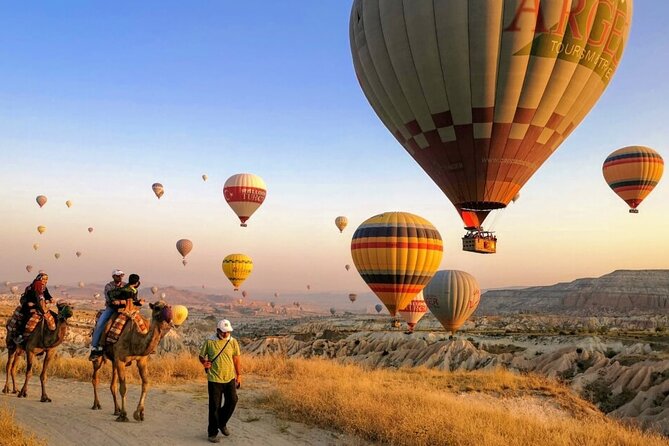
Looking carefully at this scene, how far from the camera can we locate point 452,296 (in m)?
52.6

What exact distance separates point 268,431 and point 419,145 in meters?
17.3

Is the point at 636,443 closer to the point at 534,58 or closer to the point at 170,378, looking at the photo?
the point at 170,378

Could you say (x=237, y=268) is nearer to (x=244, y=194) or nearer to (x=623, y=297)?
(x=244, y=194)

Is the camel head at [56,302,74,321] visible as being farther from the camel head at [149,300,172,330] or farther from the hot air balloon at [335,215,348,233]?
the hot air balloon at [335,215,348,233]

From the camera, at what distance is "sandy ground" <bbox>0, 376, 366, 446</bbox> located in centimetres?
984

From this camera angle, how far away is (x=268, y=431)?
1102 cm

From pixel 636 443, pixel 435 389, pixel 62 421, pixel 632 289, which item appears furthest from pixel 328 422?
pixel 632 289

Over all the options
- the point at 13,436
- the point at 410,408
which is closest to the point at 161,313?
the point at 13,436

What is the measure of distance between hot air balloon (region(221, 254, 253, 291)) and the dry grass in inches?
2595

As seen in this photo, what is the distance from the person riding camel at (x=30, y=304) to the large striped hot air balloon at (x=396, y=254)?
1188 inches

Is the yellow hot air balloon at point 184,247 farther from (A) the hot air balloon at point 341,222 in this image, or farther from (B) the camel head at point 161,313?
(B) the camel head at point 161,313

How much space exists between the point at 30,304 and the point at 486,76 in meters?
19.2

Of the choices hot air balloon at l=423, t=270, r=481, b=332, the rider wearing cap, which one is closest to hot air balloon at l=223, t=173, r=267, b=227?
hot air balloon at l=423, t=270, r=481, b=332

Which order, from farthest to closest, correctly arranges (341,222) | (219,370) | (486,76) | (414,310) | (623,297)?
(623,297), (341,222), (414,310), (486,76), (219,370)
